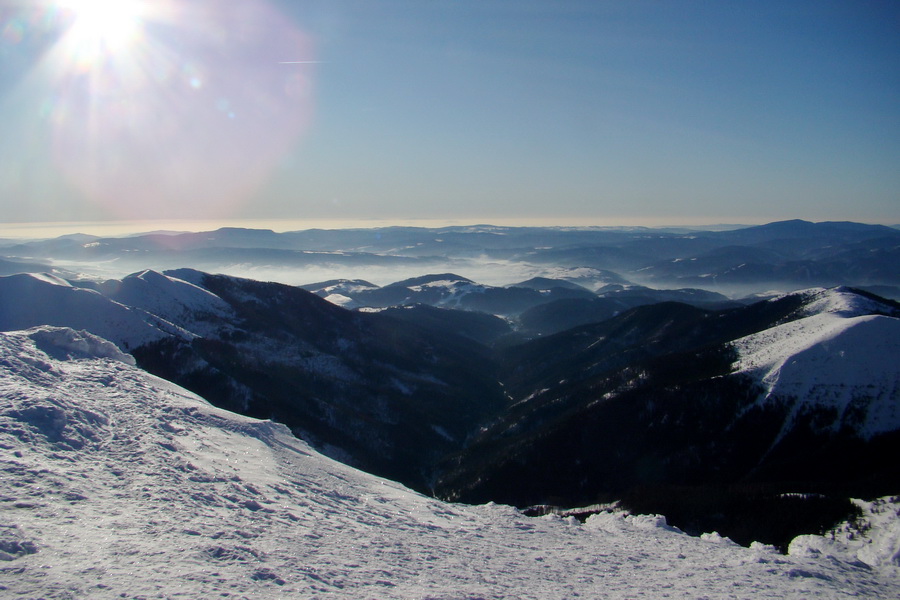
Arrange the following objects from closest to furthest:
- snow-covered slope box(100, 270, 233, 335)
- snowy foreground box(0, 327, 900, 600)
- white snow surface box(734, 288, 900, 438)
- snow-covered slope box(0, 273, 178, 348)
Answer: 1. snowy foreground box(0, 327, 900, 600)
2. white snow surface box(734, 288, 900, 438)
3. snow-covered slope box(0, 273, 178, 348)
4. snow-covered slope box(100, 270, 233, 335)

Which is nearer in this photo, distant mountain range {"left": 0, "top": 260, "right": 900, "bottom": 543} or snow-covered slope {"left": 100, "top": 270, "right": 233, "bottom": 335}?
distant mountain range {"left": 0, "top": 260, "right": 900, "bottom": 543}

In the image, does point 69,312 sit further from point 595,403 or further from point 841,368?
point 841,368

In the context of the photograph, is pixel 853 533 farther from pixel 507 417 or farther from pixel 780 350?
pixel 507 417

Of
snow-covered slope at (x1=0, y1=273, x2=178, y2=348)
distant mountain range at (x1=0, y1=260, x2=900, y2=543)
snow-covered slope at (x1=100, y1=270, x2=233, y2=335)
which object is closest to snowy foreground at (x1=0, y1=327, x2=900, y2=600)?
distant mountain range at (x1=0, y1=260, x2=900, y2=543)

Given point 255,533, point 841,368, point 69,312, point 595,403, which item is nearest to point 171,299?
point 69,312

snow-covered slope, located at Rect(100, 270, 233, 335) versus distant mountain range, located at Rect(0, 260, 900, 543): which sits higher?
snow-covered slope, located at Rect(100, 270, 233, 335)

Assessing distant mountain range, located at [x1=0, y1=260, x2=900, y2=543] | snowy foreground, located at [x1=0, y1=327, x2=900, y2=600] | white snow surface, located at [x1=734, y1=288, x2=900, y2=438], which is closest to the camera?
snowy foreground, located at [x1=0, y1=327, x2=900, y2=600]

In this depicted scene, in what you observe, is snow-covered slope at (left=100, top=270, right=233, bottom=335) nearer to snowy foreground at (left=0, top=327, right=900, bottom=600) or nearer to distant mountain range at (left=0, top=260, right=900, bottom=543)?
distant mountain range at (left=0, top=260, right=900, bottom=543)

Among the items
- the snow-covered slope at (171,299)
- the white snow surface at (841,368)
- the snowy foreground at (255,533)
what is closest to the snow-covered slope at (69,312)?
the snow-covered slope at (171,299)
